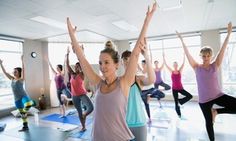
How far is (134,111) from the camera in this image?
158cm

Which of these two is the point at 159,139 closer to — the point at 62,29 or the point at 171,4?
the point at 171,4

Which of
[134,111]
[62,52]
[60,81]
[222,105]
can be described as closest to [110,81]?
[134,111]

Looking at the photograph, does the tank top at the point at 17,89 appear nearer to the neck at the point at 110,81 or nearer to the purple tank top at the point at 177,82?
the neck at the point at 110,81

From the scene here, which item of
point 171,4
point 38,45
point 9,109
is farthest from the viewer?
point 38,45

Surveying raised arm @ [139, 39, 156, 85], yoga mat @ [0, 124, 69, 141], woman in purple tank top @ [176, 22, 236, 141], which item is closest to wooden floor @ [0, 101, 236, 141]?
yoga mat @ [0, 124, 69, 141]

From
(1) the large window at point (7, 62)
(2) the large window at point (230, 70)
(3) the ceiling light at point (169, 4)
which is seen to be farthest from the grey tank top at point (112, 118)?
(2) the large window at point (230, 70)

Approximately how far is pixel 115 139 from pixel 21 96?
12.8 feet

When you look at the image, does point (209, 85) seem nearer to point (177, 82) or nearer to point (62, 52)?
point (177, 82)

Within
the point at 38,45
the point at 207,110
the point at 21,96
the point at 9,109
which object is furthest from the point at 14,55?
the point at 207,110

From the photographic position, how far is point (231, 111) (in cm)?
240

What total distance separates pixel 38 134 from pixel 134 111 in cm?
323

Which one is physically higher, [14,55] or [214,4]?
[214,4]

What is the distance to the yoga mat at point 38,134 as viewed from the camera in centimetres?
363

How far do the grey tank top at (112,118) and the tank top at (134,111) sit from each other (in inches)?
20.9
